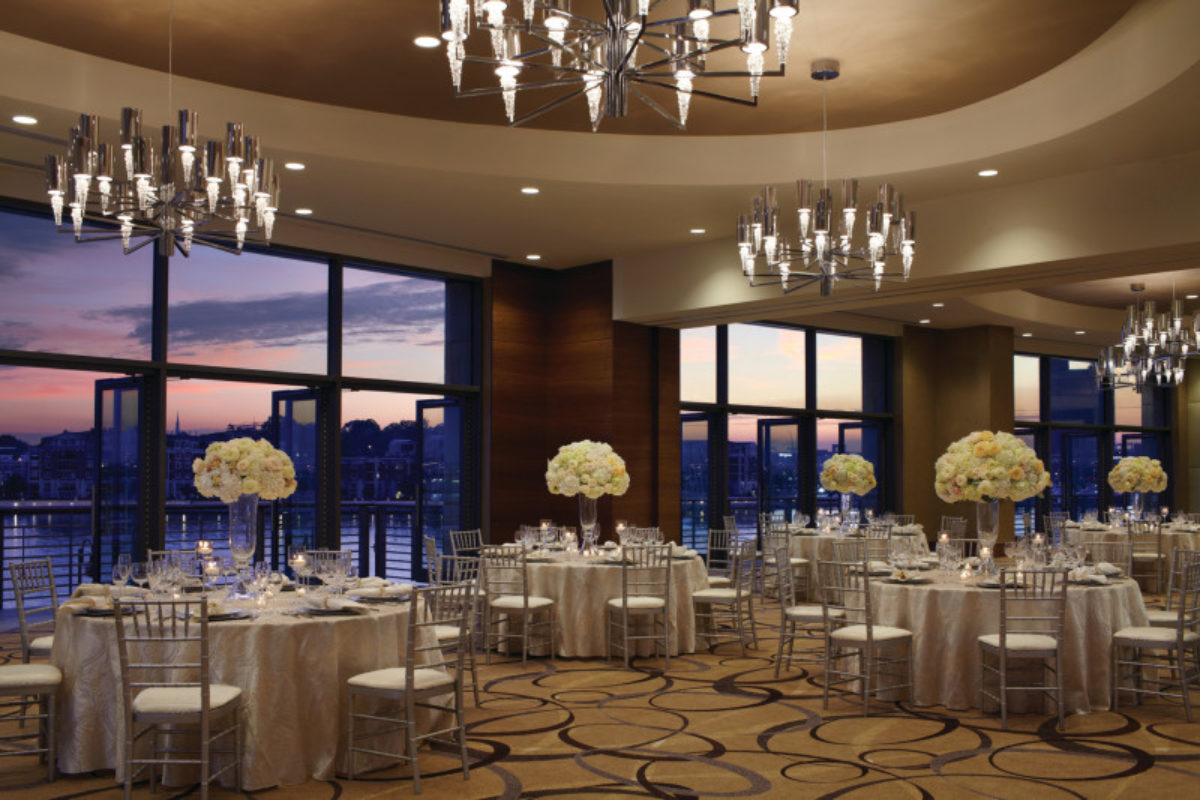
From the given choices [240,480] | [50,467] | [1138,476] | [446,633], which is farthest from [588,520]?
[1138,476]

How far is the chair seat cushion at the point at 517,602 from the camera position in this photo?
8.70 metres

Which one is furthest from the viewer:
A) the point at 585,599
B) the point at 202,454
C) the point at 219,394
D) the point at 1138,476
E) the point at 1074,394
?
the point at 1074,394

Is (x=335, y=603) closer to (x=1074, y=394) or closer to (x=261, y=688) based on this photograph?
(x=261, y=688)

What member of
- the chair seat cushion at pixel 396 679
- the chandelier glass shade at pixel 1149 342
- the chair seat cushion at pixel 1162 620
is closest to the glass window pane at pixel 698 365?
the chandelier glass shade at pixel 1149 342

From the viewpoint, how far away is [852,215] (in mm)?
7496

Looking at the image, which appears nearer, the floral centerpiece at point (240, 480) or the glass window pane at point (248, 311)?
the floral centerpiece at point (240, 480)

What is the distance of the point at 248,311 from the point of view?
1107 cm

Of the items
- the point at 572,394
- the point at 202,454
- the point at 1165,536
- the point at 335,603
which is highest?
the point at 572,394

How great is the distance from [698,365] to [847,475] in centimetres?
256

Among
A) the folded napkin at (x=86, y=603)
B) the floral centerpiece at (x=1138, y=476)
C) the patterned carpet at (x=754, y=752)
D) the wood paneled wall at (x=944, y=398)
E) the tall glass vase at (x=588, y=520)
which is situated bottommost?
the patterned carpet at (x=754, y=752)

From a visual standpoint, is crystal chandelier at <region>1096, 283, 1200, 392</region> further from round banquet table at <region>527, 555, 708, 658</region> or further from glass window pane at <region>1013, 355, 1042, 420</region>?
round banquet table at <region>527, 555, 708, 658</region>

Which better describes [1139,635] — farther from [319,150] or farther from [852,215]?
[319,150]

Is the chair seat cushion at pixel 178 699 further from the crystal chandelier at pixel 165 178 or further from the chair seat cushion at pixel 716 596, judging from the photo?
the chair seat cushion at pixel 716 596

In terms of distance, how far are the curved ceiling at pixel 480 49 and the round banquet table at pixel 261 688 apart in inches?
154
